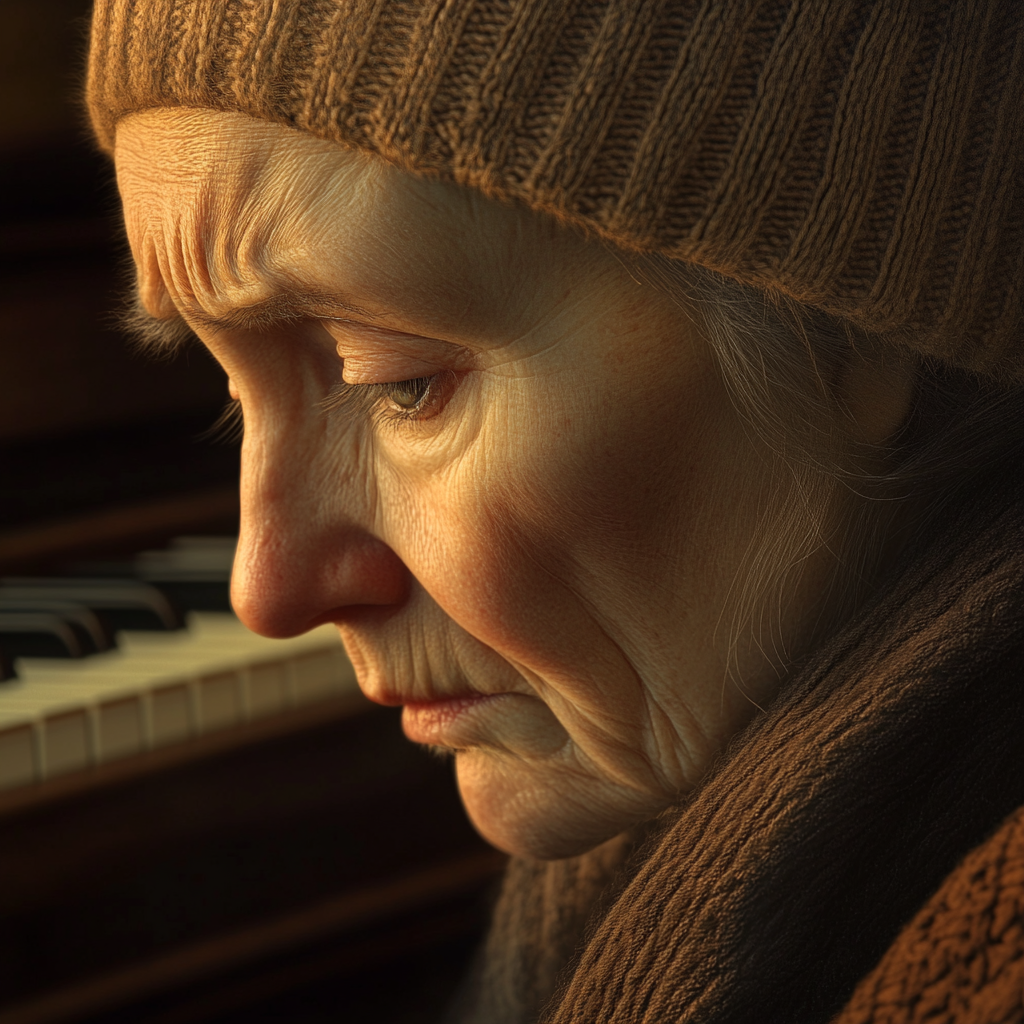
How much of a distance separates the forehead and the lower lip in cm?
33

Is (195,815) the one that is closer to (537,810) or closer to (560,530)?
(537,810)

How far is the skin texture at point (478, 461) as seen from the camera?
619mm

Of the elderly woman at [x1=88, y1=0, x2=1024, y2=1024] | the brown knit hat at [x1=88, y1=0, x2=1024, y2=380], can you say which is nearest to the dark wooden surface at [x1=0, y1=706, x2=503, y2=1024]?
the elderly woman at [x1=88, y1=0, x2=1024, y2=1024]

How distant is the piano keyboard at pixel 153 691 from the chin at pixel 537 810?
593 mm

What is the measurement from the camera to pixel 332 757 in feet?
5.04

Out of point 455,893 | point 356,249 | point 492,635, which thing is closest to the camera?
point 356,249

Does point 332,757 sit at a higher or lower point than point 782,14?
lower

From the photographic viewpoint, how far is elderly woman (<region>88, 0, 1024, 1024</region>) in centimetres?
56

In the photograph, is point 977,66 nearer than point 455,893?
Yes

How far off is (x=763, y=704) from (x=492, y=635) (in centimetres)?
19

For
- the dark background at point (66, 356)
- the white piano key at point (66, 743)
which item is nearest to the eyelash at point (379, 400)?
the white piano key at point (66, 743)

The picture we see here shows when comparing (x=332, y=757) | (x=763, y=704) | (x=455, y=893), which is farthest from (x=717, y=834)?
(x=455, y=893)

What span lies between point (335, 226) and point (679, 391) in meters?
0.22

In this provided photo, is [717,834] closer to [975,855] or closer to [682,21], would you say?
[975,855]
